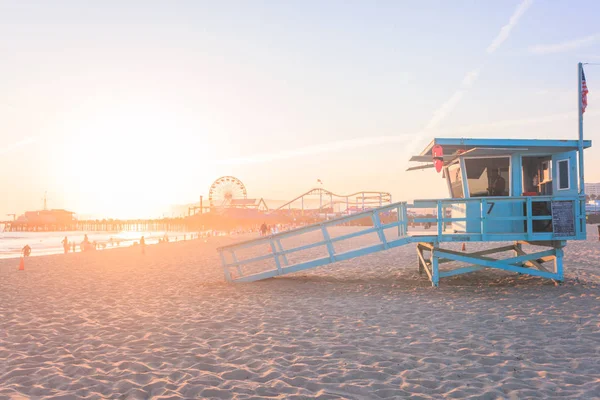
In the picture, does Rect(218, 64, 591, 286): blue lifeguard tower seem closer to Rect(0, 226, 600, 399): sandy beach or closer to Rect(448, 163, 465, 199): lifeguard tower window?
Rect(448, 163, 465, 199): lifeguard tower window

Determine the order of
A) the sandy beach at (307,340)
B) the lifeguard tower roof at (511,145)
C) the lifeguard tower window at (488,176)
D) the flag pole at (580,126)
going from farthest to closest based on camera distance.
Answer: the lifeguard tower window at (488,176)
the lifeguard tower roof at (511,145)
the flag pole at (580,126)
the sandy beach at (307,340)

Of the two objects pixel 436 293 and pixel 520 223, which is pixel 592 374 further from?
pixel 520 223

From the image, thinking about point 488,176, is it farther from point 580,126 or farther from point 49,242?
point 49,242

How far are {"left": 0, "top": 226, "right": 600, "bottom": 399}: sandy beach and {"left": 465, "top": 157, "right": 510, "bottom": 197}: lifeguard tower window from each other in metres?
2.52

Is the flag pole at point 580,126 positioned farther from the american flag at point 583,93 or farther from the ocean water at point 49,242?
the ocean water at point 49,242

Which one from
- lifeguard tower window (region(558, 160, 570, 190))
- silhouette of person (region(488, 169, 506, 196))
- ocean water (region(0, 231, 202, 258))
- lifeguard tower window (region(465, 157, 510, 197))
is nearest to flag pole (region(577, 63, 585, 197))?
lifeguard tower window (region(558, 160, 570, 190))

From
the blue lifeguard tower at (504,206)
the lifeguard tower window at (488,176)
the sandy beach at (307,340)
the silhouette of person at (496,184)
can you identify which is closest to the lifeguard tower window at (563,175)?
the blue lifeguard tower at (504,206)

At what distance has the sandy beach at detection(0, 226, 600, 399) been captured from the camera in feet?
16.5

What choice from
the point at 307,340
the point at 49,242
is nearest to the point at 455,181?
the point at 307,340

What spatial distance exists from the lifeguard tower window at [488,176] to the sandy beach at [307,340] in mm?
2524

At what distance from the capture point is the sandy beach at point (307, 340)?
5.02 metres

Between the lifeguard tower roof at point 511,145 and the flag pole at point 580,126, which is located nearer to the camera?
the flag pole at point 580,126

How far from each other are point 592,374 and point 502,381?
3.79ft

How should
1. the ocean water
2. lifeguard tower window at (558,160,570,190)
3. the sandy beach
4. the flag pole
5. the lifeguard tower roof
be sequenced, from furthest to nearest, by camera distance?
the ocean water
lifeguard tower window at (558,160,570,190)
the lifeguard tower roof
the flag pole
the sandy beach
